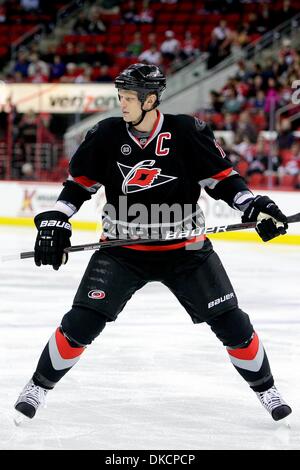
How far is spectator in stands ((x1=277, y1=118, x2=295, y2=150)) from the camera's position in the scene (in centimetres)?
1022

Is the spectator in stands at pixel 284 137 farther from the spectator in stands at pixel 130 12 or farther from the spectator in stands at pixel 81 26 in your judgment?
the spectator in stands at pixel 81 26

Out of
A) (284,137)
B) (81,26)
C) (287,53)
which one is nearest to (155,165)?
(284,137)

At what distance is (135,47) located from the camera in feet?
48.0

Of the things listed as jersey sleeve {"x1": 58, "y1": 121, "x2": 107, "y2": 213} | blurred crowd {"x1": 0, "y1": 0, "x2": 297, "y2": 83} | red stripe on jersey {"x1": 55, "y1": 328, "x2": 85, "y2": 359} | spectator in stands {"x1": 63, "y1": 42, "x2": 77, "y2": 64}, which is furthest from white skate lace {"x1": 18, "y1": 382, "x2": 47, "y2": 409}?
spectator in stands {"x1": 63, "y1": 42, "x2": 77, "y2": 64}

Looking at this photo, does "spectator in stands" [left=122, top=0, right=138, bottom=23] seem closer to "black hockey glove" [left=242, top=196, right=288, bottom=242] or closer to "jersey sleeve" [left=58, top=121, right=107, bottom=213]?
"jersey sleeve" [left=58, top=121, right=107, bottom=213]

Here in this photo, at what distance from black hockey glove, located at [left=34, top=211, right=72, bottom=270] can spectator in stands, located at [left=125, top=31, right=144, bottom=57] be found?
11379 mm

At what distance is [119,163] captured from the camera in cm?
345

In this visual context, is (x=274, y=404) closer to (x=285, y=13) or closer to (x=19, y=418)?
(x=19, y=418)

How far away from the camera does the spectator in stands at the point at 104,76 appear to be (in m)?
13.2

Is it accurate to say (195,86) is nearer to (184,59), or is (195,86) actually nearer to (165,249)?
(184,59)

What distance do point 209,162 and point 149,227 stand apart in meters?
0.31

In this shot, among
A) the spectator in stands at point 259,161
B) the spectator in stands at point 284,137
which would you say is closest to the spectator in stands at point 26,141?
the spectator in stands at point 259,161

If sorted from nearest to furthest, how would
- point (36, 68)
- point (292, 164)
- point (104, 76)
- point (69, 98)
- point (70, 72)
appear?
point (292, 164) → point (69, 98) → point (104, 76) → point (70, 72) → point (36, 68)
